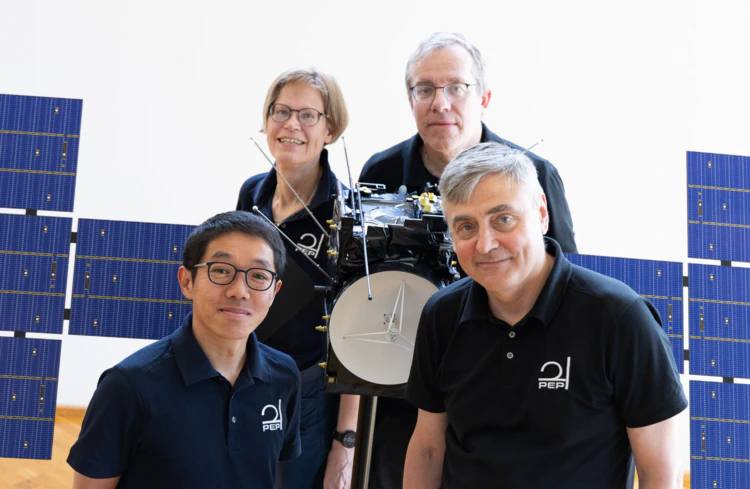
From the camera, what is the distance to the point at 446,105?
7.51ft

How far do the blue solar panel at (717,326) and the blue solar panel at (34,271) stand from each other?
9.44 ft

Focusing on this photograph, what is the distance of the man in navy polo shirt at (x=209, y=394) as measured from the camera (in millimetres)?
1783

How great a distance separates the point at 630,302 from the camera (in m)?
1.52

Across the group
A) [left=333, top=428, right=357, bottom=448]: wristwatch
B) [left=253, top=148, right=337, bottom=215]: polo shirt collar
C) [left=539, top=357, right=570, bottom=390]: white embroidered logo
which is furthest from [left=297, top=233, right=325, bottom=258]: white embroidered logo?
[left=539, top=357, right=570, bottom=390]: white embroidered logo

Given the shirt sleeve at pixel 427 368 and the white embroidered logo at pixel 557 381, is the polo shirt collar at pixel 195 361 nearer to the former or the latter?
the shirt sleeve at pixel 427 368

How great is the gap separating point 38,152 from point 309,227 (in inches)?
64.7

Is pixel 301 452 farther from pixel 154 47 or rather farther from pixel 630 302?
pixel 154 47

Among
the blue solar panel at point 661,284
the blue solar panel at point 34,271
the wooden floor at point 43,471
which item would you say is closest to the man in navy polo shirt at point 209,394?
the blue solar panel at point 34,271

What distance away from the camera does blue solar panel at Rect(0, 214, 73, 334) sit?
3291 millimetres

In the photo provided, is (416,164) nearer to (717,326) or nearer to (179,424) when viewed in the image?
(179,424)

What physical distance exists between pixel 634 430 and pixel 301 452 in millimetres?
1172

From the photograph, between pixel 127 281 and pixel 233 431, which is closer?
pixel 233 431

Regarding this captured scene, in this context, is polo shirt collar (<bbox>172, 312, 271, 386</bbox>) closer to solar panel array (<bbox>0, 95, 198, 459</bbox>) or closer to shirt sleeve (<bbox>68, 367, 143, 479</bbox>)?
shirt sleeve (<bbox>68, 367, 143, 479</bbox>)

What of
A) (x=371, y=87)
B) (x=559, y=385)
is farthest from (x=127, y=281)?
(x=371, y=87)
